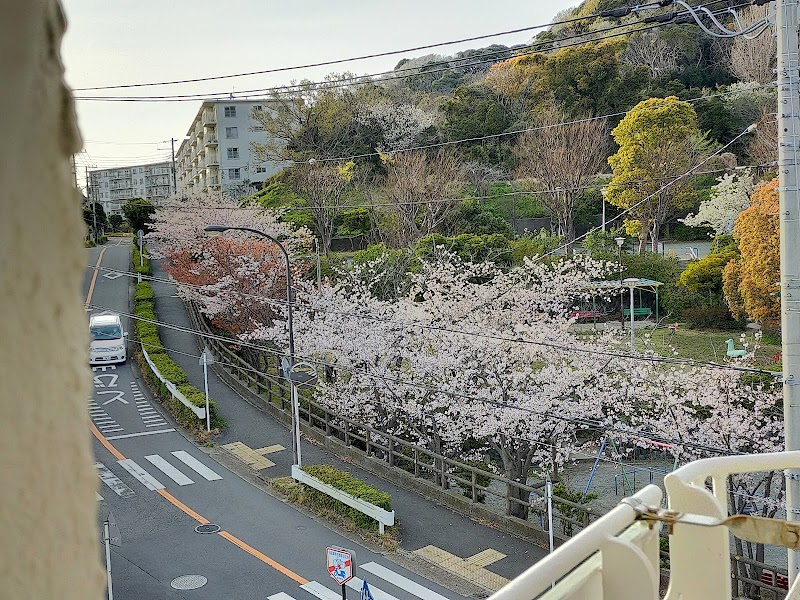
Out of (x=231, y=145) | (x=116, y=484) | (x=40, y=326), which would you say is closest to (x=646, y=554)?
(x=40, y=326)

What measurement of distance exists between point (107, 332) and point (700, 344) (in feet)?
56.1

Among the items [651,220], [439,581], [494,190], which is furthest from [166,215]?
[439,581]

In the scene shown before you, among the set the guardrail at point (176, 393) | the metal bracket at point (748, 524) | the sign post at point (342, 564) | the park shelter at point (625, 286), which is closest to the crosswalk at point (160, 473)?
the guardrail at point (176, 393)

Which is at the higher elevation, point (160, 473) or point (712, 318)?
point (712, 318)

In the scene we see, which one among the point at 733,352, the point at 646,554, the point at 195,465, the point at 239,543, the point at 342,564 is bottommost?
the point at 239,543

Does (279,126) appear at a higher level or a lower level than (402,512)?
higher

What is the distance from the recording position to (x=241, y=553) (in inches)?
458

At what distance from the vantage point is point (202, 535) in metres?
12.3

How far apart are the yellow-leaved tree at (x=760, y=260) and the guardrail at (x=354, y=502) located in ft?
32.3

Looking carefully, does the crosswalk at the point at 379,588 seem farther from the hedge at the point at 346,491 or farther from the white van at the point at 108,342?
the white van at the point at 108,342

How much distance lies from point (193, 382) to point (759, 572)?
1531 cm

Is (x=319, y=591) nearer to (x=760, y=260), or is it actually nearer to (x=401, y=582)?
(x=401, y=582)

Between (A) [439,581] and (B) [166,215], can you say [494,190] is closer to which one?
(B) [166,215]

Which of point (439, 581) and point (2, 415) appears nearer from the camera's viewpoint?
point (2, 415)
